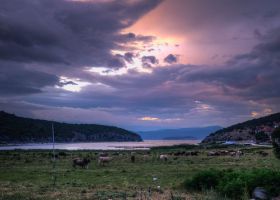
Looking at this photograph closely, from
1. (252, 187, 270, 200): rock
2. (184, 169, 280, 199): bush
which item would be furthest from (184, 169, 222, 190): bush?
(252, 187, 270, 200): rock

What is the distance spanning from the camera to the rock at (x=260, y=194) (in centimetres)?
1845

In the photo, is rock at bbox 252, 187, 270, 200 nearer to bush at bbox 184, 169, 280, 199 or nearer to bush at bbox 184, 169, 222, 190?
bush at bbox 184, 169, 280, 199

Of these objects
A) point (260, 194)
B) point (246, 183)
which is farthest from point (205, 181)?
point (260, 194)

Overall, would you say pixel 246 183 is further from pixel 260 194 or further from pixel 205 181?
pixel 205 181

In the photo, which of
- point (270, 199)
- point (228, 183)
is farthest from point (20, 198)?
point (270, 199)

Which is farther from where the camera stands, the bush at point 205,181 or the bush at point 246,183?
the bush at point 205,181

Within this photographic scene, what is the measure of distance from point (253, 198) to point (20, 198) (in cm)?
1312

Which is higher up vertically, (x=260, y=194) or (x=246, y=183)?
(x=246, y=183)

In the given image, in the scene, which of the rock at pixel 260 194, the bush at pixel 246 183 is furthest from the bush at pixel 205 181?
the rock at pixel 260 194

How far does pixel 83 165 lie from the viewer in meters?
46.6

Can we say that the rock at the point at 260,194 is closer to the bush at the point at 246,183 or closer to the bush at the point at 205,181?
the bush at the point at 246,183

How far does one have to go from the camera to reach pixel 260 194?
730 inches

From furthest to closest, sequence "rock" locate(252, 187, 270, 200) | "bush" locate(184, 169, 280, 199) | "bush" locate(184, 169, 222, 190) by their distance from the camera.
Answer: "bush" locate(184, 169, 222, 190) < "bush" locate(184, 169, 280, 199) < "rock" locate(252, 187, 270, 200)

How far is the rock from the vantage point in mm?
18453
